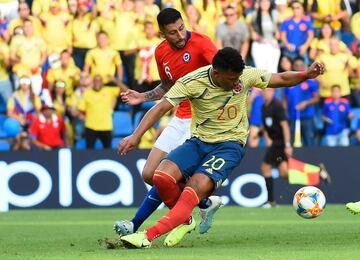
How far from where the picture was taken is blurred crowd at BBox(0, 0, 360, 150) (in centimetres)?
2075

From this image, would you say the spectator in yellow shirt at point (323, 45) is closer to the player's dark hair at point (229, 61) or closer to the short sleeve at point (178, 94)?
the short sleeve at point (178, 94)

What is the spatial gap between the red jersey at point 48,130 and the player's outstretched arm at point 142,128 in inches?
417

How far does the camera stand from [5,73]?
21.2m

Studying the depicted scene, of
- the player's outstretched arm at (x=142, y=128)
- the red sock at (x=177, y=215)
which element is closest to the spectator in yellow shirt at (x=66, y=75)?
the player's outstretched arm at (x=142, y=128)

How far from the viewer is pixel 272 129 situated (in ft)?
66.0

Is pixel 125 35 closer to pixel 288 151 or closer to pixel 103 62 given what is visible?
pixel 103 62

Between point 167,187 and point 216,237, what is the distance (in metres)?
1.75

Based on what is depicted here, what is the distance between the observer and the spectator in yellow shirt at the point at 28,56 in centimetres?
2111

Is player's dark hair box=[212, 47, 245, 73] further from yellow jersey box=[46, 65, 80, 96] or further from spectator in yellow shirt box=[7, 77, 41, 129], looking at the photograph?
yellow jersey box=[46, 65, 80, 96]

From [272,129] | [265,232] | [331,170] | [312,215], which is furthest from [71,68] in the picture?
[312,215]

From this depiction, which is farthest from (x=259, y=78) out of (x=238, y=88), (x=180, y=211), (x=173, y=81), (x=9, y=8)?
(x=9, y=8)

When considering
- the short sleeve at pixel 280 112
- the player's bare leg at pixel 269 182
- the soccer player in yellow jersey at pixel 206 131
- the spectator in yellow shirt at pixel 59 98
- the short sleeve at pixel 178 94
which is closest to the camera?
the soccer player in yellow jersey at pixel 206 131

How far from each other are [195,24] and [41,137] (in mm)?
3863

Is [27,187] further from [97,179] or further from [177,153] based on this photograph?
[177,153]
